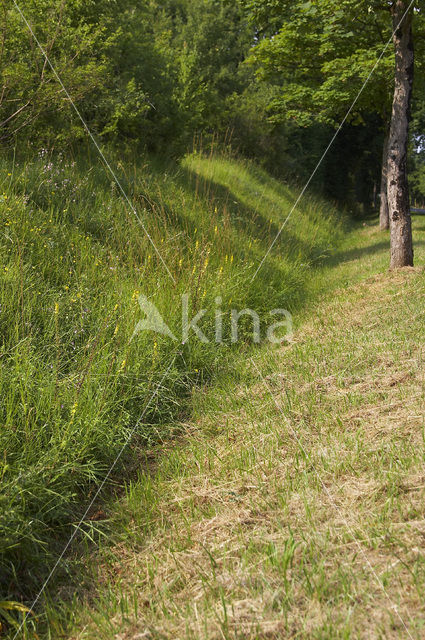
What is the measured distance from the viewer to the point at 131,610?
2.19 metres

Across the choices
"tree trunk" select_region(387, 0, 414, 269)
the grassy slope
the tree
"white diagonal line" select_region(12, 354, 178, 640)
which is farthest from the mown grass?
the tree

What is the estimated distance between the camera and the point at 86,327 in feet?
14.0

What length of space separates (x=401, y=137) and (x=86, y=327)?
544 cm

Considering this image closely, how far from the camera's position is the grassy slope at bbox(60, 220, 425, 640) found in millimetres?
1932

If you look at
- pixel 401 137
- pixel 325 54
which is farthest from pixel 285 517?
pixel 325 54

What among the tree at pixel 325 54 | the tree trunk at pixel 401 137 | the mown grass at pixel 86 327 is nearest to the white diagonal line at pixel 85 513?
the mown grass at pixel 86 327

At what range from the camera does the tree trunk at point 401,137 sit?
7211 mm

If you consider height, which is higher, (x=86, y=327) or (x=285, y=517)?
(x=86, y=327)

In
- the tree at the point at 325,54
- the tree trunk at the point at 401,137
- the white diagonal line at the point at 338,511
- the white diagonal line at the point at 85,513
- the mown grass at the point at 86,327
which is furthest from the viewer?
the tree at the point at 325,54

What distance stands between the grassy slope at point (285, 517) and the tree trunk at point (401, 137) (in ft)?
12.2

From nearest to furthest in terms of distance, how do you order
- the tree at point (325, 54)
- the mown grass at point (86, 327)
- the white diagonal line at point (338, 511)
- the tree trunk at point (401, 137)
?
1. the white diagonal line at point (338, 511)
2. the mown grass at point (86, 327)
3. the tree trunk at point (401, 137)
4. the tree at point (325, 54)

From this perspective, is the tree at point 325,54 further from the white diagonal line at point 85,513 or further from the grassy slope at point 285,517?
the white diagonal line at point 85,513

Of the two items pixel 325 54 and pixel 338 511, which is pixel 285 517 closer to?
pixel 338 511

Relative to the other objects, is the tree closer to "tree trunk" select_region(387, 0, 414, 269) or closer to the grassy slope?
"tree trunk" select_region(387, 0, 414, 269)
